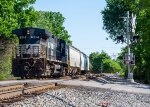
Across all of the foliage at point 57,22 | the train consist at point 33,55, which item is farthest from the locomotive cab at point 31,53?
the foliage at point 57,22

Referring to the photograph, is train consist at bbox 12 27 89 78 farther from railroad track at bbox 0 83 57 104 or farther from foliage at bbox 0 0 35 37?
foliage at bbox 0 0 35 37

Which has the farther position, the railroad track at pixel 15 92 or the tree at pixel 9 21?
the tree at pixel 9 21

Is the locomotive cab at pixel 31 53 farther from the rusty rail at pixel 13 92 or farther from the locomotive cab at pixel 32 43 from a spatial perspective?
the rusty rail at pixel 13 92

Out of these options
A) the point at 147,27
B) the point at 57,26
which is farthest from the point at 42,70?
the point at 57,26

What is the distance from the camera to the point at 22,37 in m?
29.1

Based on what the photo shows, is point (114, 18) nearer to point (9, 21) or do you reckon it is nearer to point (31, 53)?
point (9, 21)

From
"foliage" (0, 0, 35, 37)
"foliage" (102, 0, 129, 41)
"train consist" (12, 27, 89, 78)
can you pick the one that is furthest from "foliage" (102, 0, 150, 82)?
"foliage" (0, 0, 35, 37)

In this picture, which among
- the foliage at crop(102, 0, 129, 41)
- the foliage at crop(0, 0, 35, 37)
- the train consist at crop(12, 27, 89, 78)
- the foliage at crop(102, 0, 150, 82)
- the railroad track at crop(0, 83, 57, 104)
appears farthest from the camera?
the foliage at crop(102, 0, 129, 41)

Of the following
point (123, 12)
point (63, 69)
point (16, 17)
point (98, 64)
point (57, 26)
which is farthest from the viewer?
point (98, 64)

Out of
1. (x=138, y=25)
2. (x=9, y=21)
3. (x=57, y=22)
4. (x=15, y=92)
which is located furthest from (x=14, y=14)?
(x=57, y=22)

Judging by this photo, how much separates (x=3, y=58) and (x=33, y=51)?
979 centimetres

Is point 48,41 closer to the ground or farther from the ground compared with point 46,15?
closer to the ground

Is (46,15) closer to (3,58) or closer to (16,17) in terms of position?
(16,17)

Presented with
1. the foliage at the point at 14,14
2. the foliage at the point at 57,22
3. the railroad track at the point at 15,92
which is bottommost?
the railroad track at the point at 15,92
